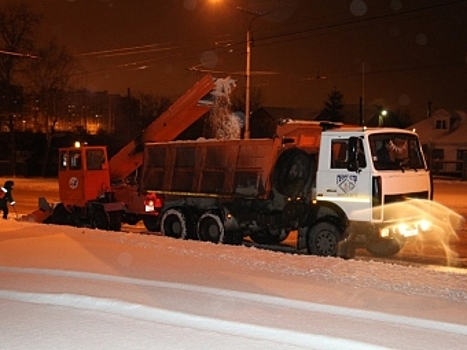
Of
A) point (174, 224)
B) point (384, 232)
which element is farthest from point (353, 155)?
point (174, 224)

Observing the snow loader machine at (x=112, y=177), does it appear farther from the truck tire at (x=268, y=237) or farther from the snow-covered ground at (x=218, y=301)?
the snow-covered ground at (x=218, y=301)

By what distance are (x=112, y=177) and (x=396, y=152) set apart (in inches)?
348

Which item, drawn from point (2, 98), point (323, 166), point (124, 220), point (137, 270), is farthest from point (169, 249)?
point (2, 98)

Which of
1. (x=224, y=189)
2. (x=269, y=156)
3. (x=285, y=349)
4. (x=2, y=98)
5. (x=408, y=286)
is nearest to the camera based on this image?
(x=285, y=349)

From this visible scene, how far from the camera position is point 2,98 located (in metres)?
51.3

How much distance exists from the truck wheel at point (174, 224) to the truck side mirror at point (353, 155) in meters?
4.78

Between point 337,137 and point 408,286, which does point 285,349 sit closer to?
point 408,286

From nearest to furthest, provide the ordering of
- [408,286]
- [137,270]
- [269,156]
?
[408,286], [137,270], [269,156]

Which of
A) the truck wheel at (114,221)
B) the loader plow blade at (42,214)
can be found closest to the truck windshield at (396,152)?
the truck wheel at (114,221)

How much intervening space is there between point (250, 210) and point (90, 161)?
240 inches

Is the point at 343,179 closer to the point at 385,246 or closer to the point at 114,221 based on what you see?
the point at 385,246

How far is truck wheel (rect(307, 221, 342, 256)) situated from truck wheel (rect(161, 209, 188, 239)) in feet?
11.7

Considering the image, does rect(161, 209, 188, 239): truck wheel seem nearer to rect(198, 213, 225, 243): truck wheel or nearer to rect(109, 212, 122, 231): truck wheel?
rect(198, 213, 225, 243): truck wheel

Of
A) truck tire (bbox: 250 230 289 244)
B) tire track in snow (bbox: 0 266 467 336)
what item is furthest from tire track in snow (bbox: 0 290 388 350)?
truck tire (bbox: 250 230 289 244)
